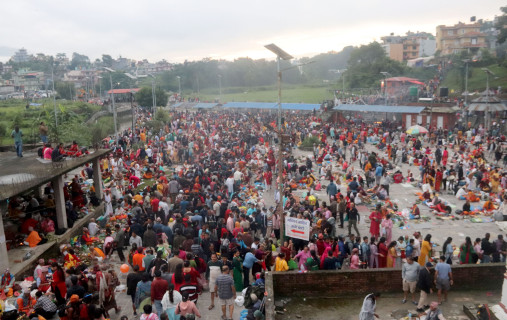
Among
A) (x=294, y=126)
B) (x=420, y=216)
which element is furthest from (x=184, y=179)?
(x=294, y=126)

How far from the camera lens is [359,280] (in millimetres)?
8922

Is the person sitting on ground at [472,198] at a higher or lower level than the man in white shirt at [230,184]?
lower

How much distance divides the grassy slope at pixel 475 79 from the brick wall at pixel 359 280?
3799 cm

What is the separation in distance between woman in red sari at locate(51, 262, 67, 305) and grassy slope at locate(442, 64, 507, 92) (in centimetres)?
4322

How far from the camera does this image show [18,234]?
38.3 feet

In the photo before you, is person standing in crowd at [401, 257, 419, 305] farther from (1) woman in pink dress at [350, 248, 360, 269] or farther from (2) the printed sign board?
(2) the printed sign board

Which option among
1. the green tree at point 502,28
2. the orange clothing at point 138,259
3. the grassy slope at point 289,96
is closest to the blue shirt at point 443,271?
the orange clothing at point 138,259

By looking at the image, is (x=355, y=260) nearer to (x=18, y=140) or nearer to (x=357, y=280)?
(x=357, y=280)

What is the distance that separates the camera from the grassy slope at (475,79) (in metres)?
42.8

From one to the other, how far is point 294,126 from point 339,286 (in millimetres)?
26465

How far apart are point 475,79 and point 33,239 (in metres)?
48.6

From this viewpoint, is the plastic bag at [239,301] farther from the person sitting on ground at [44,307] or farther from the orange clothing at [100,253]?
the orange clothing at [100,253]

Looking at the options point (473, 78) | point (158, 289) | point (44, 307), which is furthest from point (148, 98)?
point (158, 289)

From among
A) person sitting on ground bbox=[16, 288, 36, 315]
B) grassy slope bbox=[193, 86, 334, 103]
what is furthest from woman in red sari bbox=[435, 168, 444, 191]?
grassy slope bbox=[193, 86, 334, 103]
